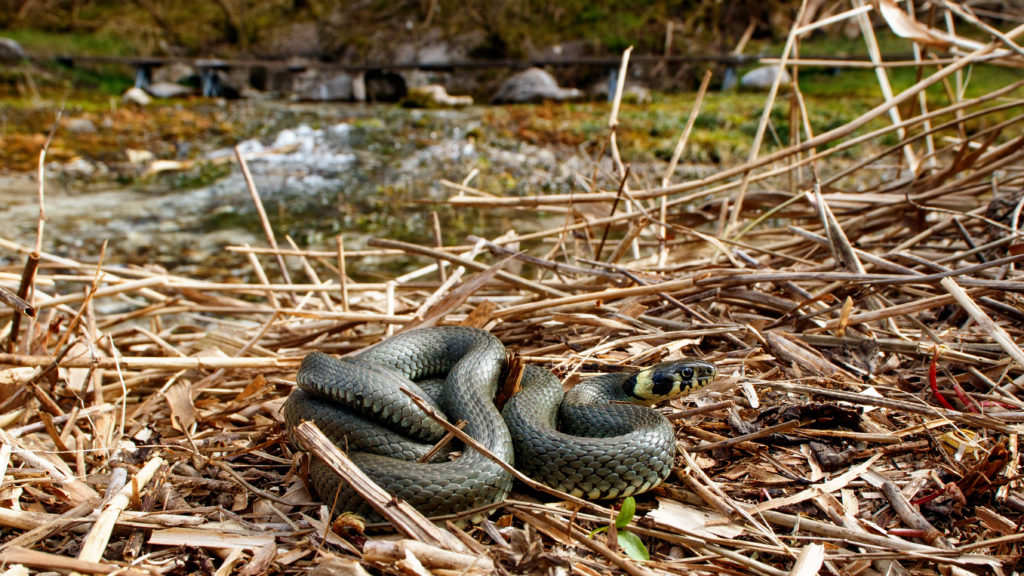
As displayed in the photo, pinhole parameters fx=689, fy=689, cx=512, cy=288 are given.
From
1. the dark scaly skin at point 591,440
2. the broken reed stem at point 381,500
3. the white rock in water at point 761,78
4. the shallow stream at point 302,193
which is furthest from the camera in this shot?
the white rock in water at point 761,78

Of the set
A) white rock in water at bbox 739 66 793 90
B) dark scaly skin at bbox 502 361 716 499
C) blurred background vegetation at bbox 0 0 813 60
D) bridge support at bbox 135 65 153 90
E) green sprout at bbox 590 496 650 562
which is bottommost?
green sprout at bbox 590 496 650 562

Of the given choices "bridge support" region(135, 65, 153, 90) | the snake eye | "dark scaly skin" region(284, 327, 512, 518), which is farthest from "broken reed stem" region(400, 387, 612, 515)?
Answer: "bridge support" region(135, 65, 153, 90)

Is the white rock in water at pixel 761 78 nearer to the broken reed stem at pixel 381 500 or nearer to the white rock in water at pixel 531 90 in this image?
the white rock in water at pixel 531 90

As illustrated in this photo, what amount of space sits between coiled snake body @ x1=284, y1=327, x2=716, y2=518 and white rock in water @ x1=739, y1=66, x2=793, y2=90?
22.0 m

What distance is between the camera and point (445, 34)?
96.6ft

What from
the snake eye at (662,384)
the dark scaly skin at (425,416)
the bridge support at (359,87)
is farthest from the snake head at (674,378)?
the bridge support at (359,87)

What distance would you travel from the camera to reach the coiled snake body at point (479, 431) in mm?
2510

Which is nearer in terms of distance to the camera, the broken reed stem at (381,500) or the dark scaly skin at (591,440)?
the broken reed stem at (381,500)

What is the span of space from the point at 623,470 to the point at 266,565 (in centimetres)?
131

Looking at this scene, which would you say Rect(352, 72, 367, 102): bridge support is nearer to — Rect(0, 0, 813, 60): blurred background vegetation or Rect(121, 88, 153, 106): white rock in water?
Rect(0, 0, 813, 60): blurred background vegetation

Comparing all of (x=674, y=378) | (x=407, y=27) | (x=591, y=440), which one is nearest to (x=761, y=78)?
(x=407, y=27)

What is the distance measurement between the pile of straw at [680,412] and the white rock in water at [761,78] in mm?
19002

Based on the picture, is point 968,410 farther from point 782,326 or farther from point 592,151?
point 592,151

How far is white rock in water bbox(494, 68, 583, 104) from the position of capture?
72.5 ft
